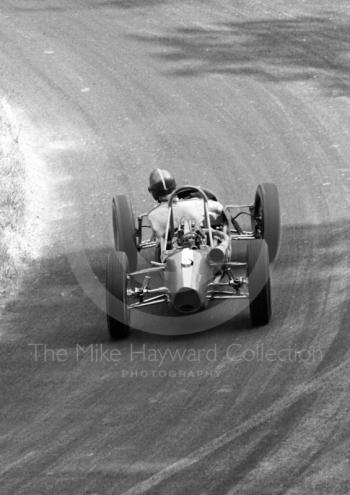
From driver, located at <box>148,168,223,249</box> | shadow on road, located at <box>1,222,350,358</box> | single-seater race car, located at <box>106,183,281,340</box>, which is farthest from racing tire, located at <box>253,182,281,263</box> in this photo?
driver, located at <box>148,168,223,249</box>

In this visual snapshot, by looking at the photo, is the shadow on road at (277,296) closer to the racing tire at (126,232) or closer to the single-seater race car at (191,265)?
the single-seater race car at (191,265)

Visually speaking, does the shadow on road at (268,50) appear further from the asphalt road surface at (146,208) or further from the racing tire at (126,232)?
the racing tire at (126,232)

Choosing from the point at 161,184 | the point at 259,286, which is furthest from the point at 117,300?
the point at 161,184

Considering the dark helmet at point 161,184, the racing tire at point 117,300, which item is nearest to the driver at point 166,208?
the dark helmet at point 161,184

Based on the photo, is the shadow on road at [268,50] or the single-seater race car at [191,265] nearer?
the single-seater race car at [191,265]

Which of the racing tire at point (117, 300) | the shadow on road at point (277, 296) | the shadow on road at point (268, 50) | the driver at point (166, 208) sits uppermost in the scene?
the shadow on road at point (268, 50)

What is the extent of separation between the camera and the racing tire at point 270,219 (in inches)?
516

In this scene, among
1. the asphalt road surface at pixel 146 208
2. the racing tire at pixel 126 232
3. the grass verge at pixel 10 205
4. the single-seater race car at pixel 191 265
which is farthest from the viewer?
the grass verge at pixel 10 205

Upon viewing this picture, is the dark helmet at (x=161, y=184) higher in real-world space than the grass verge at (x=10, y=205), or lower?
higher

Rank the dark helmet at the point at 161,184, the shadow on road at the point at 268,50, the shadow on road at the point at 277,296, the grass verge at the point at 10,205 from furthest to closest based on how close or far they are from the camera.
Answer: the shadow on road at the point at 268,50, the grass verge at the point at 10,205, the dark helmet at the point at 161,184, the shadow on road at the point at 277,296

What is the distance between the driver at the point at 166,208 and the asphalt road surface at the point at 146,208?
1.09m

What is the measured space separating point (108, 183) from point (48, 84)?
433 centimetres

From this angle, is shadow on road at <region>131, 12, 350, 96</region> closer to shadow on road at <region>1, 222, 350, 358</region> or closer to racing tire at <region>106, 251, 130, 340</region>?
shadow on road at <region>1, 222, 350, 358</region>

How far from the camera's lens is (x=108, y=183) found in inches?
649
